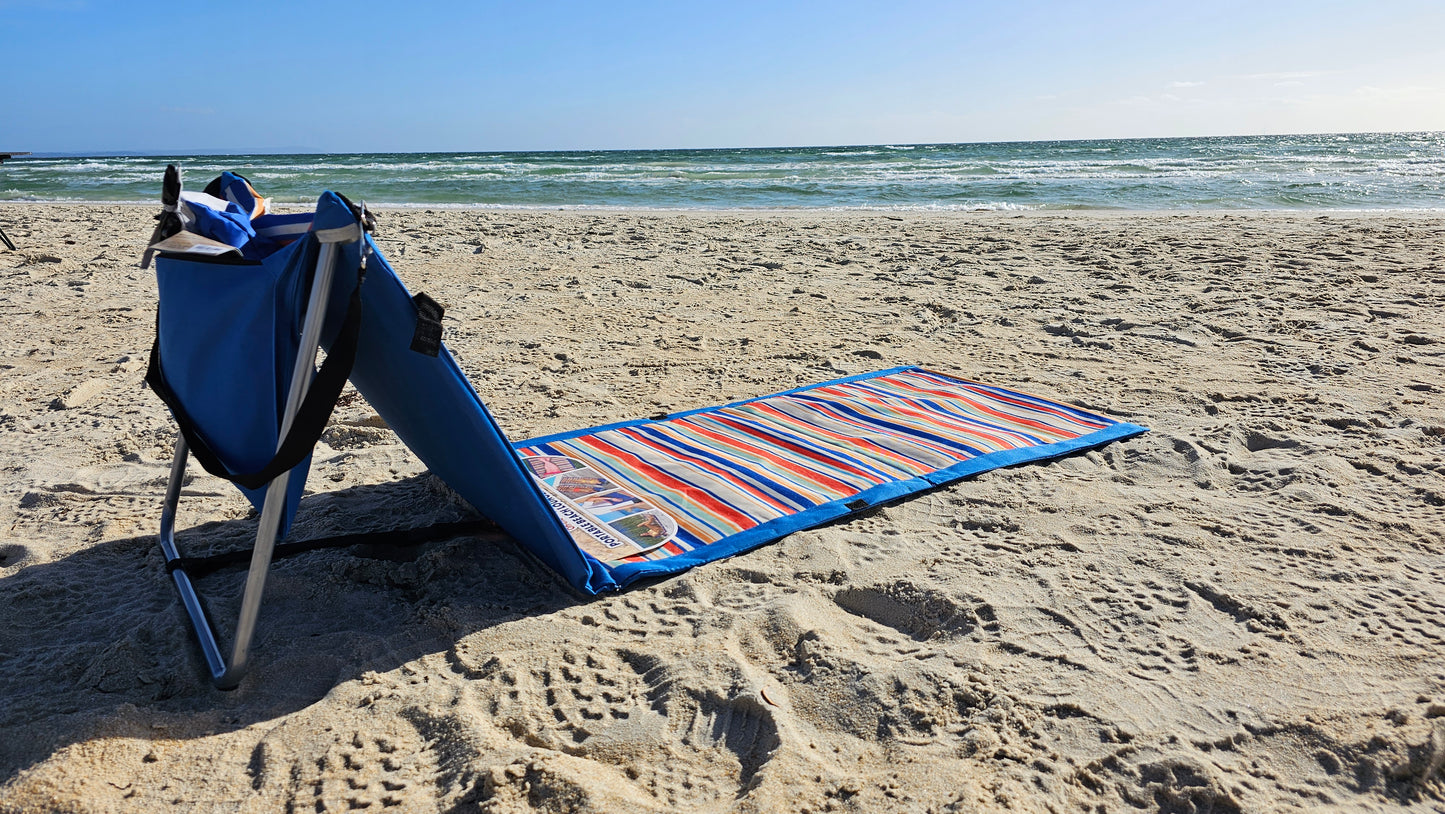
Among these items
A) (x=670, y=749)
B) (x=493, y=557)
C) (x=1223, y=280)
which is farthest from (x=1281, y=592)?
(x=1223, y=280)

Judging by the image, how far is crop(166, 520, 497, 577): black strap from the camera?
2.42m

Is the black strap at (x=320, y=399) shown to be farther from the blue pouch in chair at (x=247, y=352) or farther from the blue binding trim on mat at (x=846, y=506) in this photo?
the blue binding trim on mat at (x=846, y=506)

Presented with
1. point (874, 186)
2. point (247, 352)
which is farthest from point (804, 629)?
point (874, 186)

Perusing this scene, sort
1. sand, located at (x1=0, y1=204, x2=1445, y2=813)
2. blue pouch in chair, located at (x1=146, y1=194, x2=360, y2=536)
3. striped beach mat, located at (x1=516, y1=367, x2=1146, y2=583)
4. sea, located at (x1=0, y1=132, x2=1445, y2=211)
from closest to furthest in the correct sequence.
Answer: sand, located at (x1=0, y1=204, x2=1445, y2=813) < blue pouch in chair, located at (x1=146, y1=194, x2=360, y2=536) < striped beach mat, located at (x1=516, y1=367, x2=1146, y2=583) < sea, located at (x1=0, y1=132, x2=1445, y2=211)

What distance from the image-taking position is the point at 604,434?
11.5ft

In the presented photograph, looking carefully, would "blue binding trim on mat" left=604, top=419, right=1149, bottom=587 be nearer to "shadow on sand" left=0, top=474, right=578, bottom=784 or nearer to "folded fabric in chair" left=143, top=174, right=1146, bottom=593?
"folded fabric in chair" left=143, top=174, right=1146, bottom=593

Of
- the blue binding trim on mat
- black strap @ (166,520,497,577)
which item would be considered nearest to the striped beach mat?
the blue binding trim on mat

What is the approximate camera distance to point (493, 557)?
98.4 inches

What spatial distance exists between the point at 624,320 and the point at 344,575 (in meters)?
3.22

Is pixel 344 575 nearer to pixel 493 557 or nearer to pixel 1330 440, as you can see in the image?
pixel 493 557

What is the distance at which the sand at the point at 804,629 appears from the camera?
5.39 ft

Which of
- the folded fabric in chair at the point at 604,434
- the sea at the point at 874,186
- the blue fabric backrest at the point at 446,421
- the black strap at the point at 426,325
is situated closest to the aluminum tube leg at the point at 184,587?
the folded fabric in chair at the point at 604,434

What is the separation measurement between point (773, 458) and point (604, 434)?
2.32 ft

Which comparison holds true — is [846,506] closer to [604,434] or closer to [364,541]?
[604,434]
